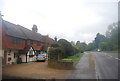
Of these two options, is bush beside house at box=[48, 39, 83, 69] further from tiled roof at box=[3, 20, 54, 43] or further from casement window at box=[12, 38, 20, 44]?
tiled roof at box=[3, 20, 54, 43]

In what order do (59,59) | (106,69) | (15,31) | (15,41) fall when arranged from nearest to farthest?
(106,69) < (59,59) < (15,41) < (15,31)

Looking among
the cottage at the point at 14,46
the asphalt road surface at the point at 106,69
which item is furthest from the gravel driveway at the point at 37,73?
the cottage at the point at 14,46

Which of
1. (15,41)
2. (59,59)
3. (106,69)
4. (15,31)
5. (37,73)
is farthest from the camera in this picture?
(15,31)

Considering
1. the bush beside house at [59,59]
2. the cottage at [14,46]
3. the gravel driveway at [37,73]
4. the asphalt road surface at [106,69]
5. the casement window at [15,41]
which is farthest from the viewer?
the casement window at [15,41]

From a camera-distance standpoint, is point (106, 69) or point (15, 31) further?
point (15, 31)

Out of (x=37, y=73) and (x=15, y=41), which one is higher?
(x=15, y=41)

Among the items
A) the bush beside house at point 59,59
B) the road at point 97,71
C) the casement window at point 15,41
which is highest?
the casement window at point 15,41

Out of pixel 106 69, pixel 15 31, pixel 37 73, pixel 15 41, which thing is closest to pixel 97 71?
pixel 106 69

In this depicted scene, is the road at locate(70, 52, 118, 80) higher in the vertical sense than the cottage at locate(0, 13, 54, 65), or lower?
lower

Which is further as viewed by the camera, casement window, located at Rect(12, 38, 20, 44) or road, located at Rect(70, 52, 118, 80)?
casement window, located at Rect(12, 38, 20, 44)

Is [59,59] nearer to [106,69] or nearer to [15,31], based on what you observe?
[106,69]

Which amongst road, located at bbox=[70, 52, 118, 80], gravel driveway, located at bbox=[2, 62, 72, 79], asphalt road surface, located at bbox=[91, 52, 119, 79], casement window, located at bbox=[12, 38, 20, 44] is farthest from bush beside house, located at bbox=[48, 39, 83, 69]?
casement window, located at bbox=[12, 38, 20, 44]

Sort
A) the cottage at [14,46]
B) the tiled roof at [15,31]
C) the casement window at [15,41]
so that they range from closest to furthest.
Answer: the cottage at [14,46], the tiled roof at [15,31], the casement window at [15,41]

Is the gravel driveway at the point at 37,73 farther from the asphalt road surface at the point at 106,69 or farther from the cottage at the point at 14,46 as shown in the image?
the cottage at the point at 14,46
